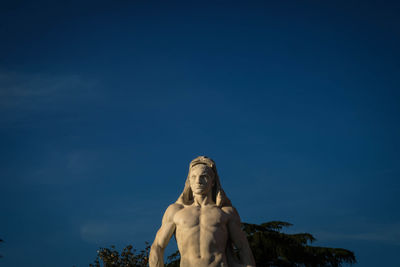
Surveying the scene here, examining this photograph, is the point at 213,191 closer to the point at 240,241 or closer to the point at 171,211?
the point at 171,211

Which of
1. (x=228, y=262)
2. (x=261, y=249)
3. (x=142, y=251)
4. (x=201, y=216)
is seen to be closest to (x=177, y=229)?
(x=201, y=216)

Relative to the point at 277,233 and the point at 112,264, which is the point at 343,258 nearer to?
the point at 277,233

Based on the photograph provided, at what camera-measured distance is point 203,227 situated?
1107cm

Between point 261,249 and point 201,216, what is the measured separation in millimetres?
20199

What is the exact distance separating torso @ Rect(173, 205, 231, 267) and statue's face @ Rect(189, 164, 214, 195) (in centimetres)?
41

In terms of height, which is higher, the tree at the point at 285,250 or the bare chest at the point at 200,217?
the tree at the point at 285,250

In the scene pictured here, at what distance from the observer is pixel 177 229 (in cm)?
1136

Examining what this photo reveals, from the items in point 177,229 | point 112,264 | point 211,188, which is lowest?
point 177,229

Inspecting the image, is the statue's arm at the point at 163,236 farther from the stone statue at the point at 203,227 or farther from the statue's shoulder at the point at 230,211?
the statue's shoulder at the point at 230,211

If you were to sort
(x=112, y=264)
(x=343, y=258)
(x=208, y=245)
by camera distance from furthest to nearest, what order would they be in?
(x=343, y=258), (x=112, y=264), (x=208, y=245)

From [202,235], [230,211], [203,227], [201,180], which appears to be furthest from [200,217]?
[201,180]

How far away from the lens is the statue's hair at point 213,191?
1177cm

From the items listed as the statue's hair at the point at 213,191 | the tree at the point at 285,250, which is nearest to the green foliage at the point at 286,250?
the tree at the point at 285,250

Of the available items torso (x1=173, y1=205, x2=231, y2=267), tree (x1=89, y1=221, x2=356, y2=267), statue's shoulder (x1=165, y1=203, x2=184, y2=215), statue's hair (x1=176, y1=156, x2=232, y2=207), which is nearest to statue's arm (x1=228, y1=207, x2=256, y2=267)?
torso (x1=173, y1=205, x2=231, y2=267)
